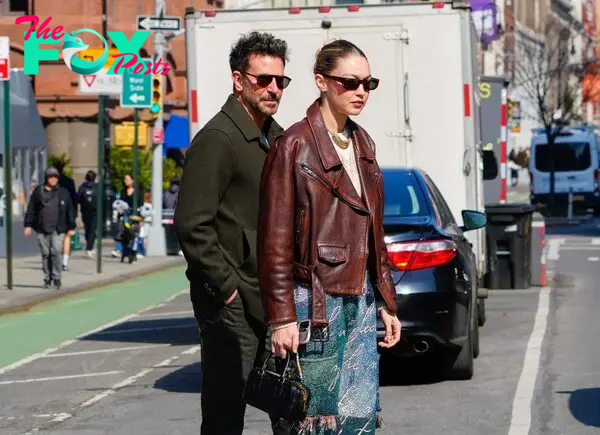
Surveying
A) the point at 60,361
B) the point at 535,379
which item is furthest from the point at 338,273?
the point at 60,361

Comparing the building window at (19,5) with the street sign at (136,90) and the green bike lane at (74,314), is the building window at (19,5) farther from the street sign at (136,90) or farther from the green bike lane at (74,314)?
the green bike lane at (74,314)

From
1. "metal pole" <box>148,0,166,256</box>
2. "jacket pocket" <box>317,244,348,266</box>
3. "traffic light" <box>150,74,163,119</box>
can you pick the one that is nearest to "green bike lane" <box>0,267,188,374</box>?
"traffic light" <box>150,74,163,119</box>

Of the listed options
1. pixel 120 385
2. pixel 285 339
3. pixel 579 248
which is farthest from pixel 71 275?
pixel 285 339

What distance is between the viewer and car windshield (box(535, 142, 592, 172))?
172ft

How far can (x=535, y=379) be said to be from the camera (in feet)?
38.7

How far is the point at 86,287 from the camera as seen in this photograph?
23.4 meters

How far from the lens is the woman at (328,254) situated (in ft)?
18.5

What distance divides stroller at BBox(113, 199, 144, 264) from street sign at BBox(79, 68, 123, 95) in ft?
10.6

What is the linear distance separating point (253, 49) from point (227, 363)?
124 cm

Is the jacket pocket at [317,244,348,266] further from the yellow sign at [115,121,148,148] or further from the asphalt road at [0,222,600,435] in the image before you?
the yellow sign at [115,121,148,148]

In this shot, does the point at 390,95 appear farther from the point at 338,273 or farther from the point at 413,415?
the point at 338,273

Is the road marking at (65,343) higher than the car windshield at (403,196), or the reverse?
the car windshield at (403,196)

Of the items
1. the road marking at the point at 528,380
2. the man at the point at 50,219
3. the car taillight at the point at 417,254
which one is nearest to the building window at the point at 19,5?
the man at the point at 50,219

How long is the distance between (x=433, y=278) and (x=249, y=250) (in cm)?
480
